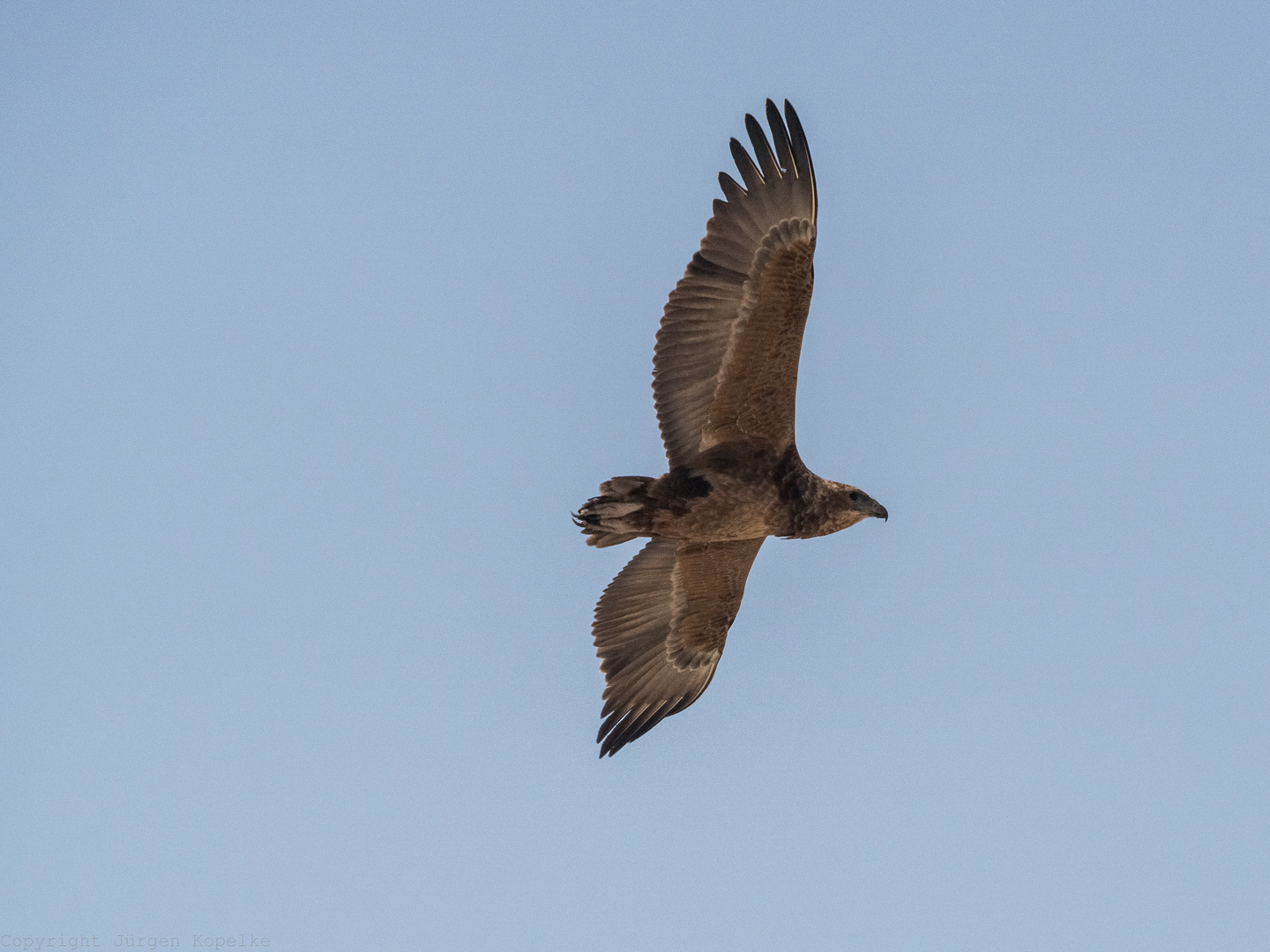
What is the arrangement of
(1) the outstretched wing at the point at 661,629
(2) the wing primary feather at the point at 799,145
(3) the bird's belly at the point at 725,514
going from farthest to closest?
(1) the outstretched wing at the point at 661,629 < (3) the bird's belly at the point at 725,514 < (2) the wing primary feather at the point at 799,145

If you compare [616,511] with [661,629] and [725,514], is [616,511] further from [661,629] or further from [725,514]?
[661,629]

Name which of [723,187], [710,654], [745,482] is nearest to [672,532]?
[745,482]

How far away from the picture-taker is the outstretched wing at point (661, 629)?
43.0 feet

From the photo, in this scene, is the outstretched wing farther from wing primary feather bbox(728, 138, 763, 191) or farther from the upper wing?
wing primary feather bbox(728, 138, 763, 191)

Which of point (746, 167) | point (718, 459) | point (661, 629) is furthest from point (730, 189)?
point (661, 629)

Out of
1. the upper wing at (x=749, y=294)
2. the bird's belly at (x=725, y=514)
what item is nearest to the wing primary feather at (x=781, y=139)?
the upper wing at (x=749, y=294)

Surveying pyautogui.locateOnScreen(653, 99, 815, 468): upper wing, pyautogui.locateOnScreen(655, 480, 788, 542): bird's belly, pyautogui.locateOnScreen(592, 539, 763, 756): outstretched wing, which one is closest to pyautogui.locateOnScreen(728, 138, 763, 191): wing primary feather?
pyautogui.locateOnScreen(653, 99, 815, 468): upper wing

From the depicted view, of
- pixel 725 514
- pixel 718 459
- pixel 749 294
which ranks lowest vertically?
pixel 725 514

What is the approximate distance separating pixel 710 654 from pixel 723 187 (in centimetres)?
406

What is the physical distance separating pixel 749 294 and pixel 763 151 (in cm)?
105

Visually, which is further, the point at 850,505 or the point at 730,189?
the point at 850,505

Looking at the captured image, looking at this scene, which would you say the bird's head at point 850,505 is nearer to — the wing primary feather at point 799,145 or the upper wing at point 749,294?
the upper wing at point 749,294

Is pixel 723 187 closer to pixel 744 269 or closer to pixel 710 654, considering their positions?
pixel 744 269

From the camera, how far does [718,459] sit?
1206cm
